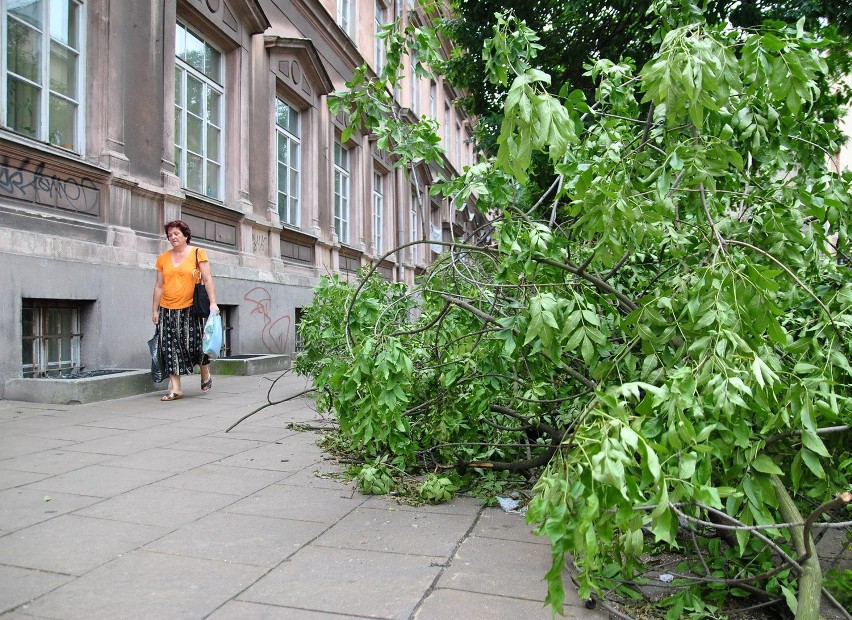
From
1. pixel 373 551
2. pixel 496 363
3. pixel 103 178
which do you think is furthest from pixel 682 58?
pixel 103 178

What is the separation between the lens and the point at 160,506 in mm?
3508

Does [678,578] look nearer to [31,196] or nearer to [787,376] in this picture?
[787,376]

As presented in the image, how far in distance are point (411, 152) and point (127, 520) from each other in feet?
8.55

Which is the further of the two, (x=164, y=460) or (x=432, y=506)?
(x=164, y=460)

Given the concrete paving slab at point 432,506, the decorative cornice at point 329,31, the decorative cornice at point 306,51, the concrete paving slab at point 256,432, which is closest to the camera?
the concrete paving slab at point 432,506

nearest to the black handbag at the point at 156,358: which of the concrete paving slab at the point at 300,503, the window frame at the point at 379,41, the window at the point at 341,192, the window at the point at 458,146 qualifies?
the concrete paving slab at the point at 300,503

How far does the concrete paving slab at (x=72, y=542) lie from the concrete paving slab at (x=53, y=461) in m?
1.05

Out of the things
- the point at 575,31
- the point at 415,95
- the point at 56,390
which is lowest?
the point at 56,390

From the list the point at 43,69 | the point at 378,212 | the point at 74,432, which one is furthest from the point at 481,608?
the point at 378,212

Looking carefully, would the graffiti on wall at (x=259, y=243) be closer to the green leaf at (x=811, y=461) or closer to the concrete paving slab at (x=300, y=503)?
the concrete paving slab at (x=300, y=503)

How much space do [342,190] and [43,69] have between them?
1031 centimetres

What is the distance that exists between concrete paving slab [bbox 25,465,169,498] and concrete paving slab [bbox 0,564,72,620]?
105 centimetres

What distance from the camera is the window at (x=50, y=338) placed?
7.20 meters

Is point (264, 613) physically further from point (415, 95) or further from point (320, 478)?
point (415, 95)
